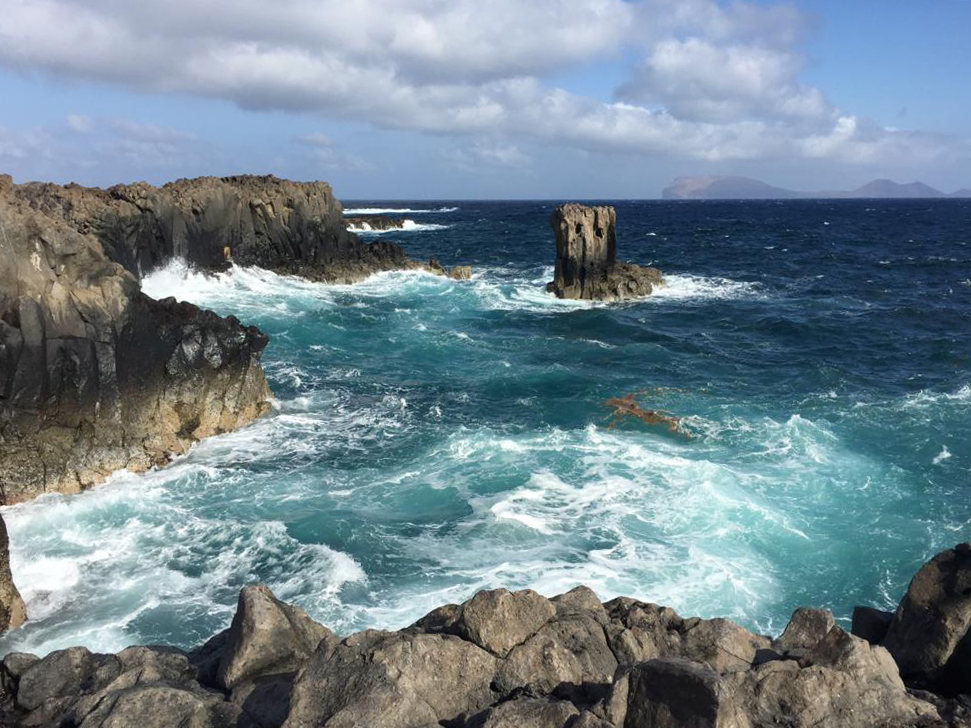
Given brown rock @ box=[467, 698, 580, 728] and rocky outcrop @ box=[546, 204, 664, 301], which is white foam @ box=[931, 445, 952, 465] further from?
rocky outcrop @ box=[546, 204, 664, 301]

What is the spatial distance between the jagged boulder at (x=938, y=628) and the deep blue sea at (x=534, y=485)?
19.0ft

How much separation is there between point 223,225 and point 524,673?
52914mm

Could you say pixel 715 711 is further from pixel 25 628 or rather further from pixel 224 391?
pixel 224 391

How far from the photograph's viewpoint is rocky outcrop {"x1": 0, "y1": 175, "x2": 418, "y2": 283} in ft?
148

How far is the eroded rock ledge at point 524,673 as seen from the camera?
770 centimetres

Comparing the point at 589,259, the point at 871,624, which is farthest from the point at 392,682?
the point at 589,259

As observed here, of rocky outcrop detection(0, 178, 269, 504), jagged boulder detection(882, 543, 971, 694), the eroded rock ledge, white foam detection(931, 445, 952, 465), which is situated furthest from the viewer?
white foam detection(931, 445, 952, 465)

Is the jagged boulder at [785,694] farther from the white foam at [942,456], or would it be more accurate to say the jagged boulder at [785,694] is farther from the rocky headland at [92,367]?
the rocky headland at [92,367]

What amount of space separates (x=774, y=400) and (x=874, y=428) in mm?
4310

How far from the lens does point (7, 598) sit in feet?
49.7

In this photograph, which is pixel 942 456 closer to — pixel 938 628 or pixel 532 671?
pixel 938 628

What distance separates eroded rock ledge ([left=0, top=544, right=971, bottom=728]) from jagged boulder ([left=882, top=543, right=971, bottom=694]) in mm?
21

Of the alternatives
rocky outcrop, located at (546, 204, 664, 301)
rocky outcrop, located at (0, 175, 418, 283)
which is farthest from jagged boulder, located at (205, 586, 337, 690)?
rocky outcrop, located at (546, 204, 664, 301)

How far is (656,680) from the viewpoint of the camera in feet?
25.0
